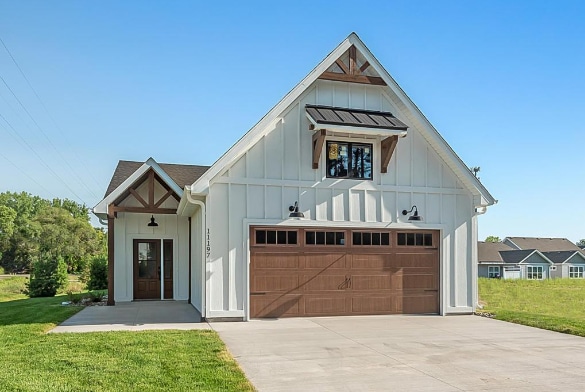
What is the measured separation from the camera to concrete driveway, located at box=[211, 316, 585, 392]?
6.32 meters

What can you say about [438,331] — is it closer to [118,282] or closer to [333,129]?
[333,129]

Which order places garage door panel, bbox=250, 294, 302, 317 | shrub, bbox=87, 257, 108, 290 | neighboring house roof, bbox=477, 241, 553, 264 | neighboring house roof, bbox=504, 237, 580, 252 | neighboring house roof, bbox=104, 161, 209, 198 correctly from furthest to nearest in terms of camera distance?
neighboring house roof, bbox=504, 237, 580, 252 → neighboring house roof, bbox=477, 241, 553, 264 → shrub, bbox=87, 257, 108, 290 → neighboring house roof, bbox=104, 161, 209, 198 → garage door panel, bbox=250, 294, 302, 317

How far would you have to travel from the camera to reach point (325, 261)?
12352 mm

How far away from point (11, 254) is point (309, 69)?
63960 mm

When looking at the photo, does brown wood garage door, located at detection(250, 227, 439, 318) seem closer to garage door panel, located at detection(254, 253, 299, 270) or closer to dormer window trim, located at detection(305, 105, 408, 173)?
garage door panel, located at detection(254, 253, 299, 270)

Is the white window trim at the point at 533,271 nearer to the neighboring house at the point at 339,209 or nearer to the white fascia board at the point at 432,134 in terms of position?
the neighboring house at the point at 339,209

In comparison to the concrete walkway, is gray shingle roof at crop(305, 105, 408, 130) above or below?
above

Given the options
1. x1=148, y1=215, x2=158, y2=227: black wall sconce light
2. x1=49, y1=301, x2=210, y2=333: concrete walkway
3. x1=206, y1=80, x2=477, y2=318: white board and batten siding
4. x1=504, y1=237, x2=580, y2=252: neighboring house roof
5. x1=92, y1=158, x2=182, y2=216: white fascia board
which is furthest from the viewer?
x1=504, y1=237, x2=580, y2=252: neighboring house roof

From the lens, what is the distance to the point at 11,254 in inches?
2478

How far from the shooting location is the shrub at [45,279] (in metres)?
19.9

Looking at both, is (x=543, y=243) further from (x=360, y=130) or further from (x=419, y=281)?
(x=360, y=130)

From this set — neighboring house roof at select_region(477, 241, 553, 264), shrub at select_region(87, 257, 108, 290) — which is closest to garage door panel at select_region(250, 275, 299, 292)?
shrub at select_region(87, 257, 108, 290)

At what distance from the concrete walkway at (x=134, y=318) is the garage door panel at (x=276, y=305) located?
4.55ft

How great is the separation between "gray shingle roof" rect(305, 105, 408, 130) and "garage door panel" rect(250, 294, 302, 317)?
14.5 feet
